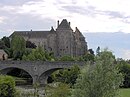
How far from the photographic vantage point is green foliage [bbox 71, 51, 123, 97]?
3312 cm

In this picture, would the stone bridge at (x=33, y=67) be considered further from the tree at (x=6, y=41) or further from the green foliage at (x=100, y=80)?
the green foliage at (x=100, y=80)

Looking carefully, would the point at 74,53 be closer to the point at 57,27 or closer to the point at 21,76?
the point at 57,27

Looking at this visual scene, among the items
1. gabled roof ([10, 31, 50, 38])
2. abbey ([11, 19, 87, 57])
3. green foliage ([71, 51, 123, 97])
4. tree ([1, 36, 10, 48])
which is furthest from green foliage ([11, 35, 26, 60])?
green foliage ([71, 51, 123, 97])

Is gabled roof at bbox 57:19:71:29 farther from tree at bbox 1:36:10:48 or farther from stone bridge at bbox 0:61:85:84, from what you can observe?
stone bridge at bbox 0:61:85:84

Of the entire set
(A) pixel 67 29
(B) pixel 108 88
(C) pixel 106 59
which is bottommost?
(B) pixel 108 88

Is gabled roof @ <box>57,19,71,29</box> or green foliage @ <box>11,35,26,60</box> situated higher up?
gabled roof @ <box>57,19,71,29</box>

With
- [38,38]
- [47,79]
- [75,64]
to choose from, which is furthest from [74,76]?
[38,38]

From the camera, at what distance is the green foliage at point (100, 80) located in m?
33.1

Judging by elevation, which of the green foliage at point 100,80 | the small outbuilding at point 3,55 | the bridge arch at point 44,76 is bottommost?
→ the green foliage at point 100,80

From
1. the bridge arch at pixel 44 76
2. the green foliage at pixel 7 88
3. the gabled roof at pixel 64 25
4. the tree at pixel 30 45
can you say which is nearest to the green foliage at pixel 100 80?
the green foliage at pixel 7 88

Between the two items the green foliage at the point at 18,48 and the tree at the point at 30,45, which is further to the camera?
the tree at the point at 30,45

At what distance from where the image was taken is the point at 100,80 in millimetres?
33531

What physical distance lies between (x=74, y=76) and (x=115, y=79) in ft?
158

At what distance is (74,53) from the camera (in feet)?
536
